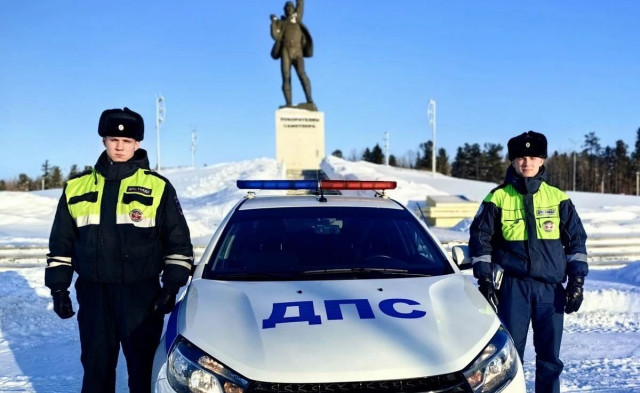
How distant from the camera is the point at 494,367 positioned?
2277 millimetres

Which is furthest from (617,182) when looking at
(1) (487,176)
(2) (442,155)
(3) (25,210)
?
(3) (25,210)

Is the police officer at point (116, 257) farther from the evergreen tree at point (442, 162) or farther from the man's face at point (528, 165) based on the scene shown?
the evergreen tree at point (442, 162)

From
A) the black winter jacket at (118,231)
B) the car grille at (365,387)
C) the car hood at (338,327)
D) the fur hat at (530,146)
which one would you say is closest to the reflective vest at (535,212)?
the fur hat at (530,146)

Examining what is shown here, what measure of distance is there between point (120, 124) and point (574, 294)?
2936 millimetres

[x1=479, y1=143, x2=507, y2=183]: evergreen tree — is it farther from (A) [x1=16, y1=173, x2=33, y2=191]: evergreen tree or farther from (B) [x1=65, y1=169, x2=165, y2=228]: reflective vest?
(B) [x1=65, y1=169, x2=165, y2=228]: reflective vest

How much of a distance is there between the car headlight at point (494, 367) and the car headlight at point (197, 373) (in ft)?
3.04

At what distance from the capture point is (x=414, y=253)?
335cm

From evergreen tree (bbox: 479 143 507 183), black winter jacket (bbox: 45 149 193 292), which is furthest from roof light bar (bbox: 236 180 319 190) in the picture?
evergreen tree (bbox: 479 143 507 183)

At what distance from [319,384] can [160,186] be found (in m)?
1.70

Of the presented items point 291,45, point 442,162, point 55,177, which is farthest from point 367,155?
point 291,45

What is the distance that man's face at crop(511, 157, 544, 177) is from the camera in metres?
3.47

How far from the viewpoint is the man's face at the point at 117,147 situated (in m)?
3.16

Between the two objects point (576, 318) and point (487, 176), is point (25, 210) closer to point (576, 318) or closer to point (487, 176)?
point (576, 318)

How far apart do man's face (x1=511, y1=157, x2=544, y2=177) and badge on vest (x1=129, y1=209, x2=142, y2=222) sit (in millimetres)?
2405
